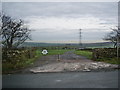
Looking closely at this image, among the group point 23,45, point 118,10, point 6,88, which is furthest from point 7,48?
point 118,10

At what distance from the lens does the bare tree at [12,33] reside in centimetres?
1019

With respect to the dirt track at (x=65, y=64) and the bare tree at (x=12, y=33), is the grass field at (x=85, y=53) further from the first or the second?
the bare tree at (x=12, y=33)

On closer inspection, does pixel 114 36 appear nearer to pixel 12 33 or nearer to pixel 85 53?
pixel 85 53

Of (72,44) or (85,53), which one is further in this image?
(85,53)

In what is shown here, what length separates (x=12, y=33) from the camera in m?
10.7

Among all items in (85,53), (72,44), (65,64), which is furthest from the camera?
(85,53)

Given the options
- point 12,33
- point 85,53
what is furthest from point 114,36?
point 12,33

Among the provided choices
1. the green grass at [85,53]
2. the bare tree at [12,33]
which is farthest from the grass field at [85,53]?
the bare tree at [12,33]

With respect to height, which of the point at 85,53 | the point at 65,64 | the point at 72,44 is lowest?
the point at 65,64

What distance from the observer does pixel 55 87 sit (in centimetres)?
588

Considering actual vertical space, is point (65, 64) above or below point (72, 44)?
below

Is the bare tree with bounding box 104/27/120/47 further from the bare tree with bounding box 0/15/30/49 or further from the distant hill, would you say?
the bare tree with bounding box 0/15/30/49

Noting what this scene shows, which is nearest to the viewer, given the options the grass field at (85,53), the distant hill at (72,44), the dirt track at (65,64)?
the dirt track at (65,64)

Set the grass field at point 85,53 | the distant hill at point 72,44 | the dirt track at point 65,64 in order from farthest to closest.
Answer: the grass field at point 85,53
the distant hill at point 72,44
the dirt track at point 65,64
